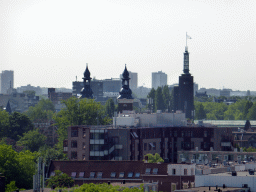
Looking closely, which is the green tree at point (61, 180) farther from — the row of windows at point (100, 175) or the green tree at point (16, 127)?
the green tree at point (16, 127)

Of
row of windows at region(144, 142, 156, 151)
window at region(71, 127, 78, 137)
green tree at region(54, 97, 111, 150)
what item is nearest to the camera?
window at region(71, 127, 78, 137)

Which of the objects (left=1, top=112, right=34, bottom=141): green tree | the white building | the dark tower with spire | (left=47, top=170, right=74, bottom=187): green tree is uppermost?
the dark tower with spire

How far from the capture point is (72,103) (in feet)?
529

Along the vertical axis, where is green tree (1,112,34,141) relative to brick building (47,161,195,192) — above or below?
above

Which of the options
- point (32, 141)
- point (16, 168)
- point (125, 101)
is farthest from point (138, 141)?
point (125, 101)

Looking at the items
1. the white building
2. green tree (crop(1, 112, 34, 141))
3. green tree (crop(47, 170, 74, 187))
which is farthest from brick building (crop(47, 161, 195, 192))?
green tree (crop(1, 112, 34, 141))

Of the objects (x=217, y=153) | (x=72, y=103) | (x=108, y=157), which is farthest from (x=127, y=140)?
(x=72, y=103)

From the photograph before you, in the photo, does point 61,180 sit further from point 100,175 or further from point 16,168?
point 16,168

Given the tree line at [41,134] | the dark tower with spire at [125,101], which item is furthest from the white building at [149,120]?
the dark tower with spire at [125,101]

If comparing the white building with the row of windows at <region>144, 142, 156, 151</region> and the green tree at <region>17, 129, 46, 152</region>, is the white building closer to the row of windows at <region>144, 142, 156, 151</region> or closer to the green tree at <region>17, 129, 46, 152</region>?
the row of windows at <region>144, 142, 156, 151</region>

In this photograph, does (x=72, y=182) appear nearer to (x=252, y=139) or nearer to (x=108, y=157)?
(x=108, y=157)

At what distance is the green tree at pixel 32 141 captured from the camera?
15550 centimetres

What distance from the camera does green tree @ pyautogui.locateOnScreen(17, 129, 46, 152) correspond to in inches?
6122

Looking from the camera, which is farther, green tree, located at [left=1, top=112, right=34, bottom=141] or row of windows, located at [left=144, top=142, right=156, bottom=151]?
green tree, located at [left=1, top=112, right=34, bottom=141]
